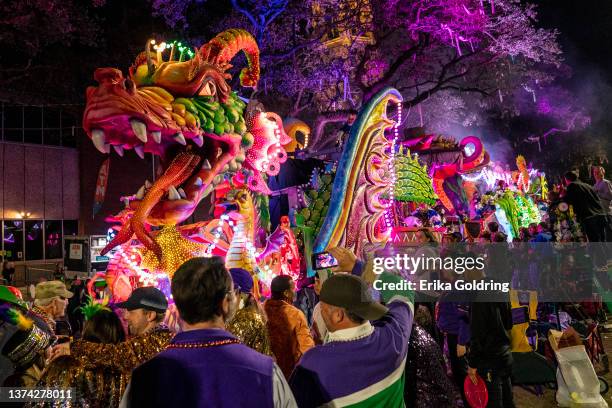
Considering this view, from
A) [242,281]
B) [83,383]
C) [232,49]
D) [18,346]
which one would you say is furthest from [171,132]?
[83,383]

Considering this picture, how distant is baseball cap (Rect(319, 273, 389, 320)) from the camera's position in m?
2.30

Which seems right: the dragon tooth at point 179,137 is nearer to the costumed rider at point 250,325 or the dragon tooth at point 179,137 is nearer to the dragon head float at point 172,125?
the dragon head float at point 172,125

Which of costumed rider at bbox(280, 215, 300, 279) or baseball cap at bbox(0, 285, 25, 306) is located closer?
baseball cap at bbox(0, 285, 25, 306)

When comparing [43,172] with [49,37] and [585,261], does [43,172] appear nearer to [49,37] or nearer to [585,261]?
[49,37]

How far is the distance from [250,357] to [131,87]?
339 cm

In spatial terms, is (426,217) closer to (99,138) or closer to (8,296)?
(99,138)

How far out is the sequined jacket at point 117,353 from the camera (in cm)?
262

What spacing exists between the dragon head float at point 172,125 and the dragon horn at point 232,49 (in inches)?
0.4

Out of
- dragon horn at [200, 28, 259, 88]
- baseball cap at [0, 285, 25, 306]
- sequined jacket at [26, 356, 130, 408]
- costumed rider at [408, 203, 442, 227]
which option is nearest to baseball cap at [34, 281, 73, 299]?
baseball cap at [0, 285, 25, 306]

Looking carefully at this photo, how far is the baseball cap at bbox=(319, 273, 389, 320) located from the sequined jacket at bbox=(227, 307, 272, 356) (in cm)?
124

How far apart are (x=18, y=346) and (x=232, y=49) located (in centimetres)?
375

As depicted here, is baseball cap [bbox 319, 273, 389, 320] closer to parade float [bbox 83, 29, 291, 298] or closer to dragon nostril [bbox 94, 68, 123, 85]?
parade float [bbox 83, 29, 291, 298]

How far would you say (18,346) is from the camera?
11.1ft

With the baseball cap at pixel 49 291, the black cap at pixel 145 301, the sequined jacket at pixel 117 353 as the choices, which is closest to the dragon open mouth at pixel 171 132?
the baseball cap at pixel 49 291
